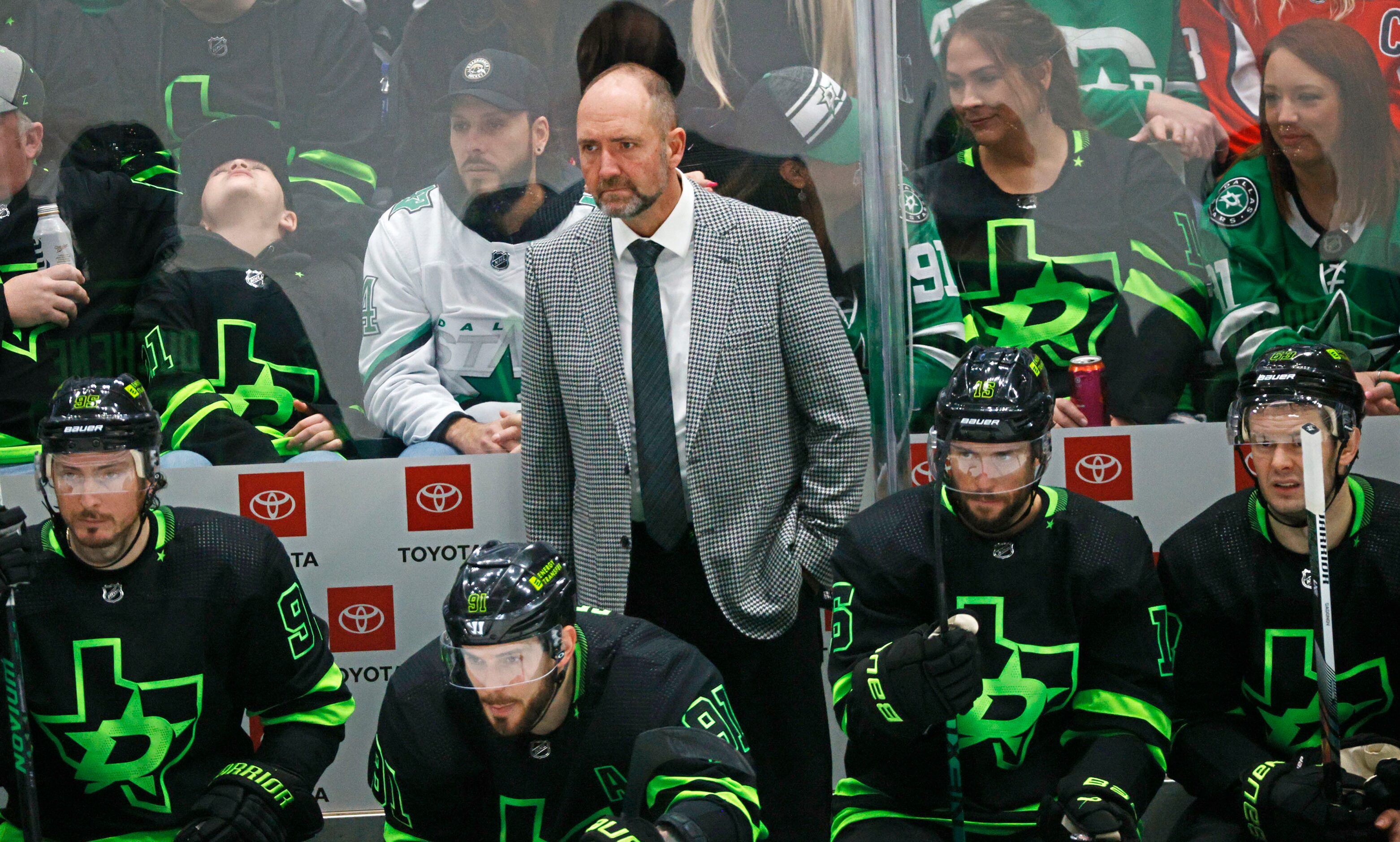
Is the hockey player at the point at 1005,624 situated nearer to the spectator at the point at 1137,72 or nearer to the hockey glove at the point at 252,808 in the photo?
the hockey glove at the point at 252,808

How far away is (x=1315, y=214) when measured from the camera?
3510 millimetres

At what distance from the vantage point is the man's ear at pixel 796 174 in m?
3.43

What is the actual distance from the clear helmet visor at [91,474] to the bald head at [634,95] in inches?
42.3

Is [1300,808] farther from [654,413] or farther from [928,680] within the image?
[654,413]

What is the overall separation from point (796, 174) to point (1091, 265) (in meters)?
0.72

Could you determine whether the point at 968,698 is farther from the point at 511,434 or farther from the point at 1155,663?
the point at 511,434

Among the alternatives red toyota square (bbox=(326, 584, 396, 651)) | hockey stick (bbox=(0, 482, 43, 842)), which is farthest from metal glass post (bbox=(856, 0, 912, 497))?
hockey stick (bbox=(0, 482, 43, 842))

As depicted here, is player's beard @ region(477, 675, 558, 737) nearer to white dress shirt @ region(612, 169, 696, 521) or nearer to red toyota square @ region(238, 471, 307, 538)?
white dress shirt @ region(612, 169, 696, 521)

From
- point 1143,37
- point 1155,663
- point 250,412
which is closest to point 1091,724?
point 1155,663

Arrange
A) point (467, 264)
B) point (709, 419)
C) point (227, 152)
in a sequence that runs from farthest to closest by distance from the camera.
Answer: point (227, 152)
point (467, 264)
point (709, 419)

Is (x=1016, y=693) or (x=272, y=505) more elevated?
(x=272, y=505)

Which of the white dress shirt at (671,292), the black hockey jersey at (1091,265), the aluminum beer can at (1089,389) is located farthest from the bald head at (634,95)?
the aluminum beer can at (1089,389)

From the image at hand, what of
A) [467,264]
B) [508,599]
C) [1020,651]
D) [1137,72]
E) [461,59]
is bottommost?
[1020,651]

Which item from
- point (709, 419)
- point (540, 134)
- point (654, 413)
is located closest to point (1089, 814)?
point (709, 419)
